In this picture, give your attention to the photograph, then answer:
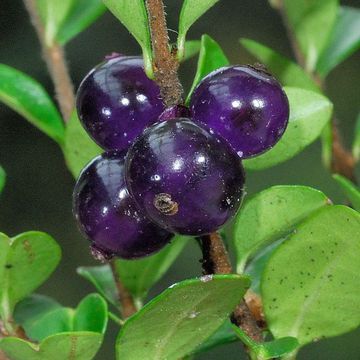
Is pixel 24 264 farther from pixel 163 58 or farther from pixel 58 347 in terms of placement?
pixel 163 58

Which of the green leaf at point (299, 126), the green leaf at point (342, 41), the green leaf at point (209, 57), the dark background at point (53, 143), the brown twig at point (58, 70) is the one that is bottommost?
the dark background at point (53, 143)

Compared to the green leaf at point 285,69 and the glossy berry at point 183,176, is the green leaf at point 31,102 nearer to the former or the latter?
the green leaf at point 285,69

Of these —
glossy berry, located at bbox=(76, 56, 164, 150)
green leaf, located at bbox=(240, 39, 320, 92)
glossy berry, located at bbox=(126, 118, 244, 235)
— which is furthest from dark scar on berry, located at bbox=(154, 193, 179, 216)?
green leaf, located at bbox=(240, 39, 320, 92)

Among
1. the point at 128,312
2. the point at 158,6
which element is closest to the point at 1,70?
the point at 128,312

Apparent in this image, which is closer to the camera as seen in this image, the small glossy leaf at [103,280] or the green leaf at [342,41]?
the small glossy leaf at [103,280]

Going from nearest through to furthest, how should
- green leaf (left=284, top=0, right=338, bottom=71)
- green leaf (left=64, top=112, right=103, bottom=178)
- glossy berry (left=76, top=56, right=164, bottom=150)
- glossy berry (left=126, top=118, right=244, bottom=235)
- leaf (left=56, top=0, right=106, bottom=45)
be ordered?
glossy berry (left=126, top=118, right=244, bottom=235), glossy berry (left=76, top=56, right=164, bottom=150), green leaf (left=64, top=112, right=103, bottom=178), leaf (left=56, top=0, right=106, bottom=45), green leaf (left=284, top=0, right=338, bottom=71)

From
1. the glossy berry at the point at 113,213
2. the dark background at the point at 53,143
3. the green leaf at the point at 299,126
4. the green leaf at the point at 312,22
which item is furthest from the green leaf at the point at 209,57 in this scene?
the dark background at the point at 53,143

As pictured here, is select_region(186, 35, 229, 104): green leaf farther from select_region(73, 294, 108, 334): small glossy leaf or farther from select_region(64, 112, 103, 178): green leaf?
select_region(73, 294, 108, 334): small glossy leaf

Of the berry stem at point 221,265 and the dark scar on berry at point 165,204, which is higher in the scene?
the dark scar on berry at point 165,204
